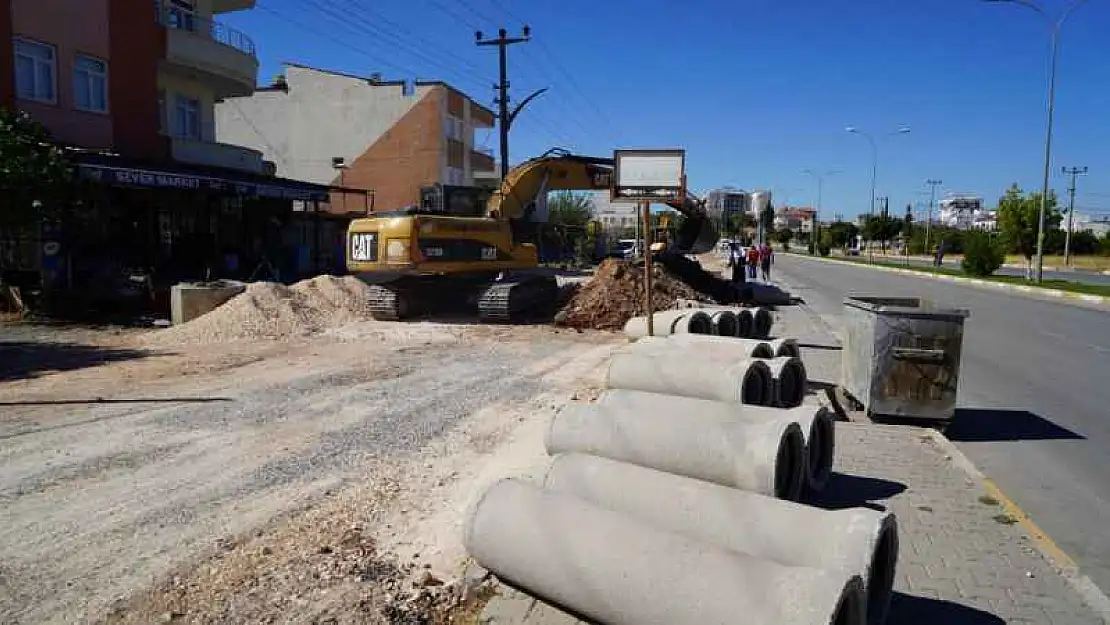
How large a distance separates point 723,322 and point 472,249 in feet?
19.8

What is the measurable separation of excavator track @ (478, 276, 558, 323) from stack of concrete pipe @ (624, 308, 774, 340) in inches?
127

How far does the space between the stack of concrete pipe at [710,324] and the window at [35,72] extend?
52.8ft

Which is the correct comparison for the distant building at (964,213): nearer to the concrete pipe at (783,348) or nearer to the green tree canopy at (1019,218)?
the green tree canopy at (1019,218)

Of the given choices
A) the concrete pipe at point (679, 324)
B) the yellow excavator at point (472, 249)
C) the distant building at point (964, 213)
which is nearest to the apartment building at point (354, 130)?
the yellow excavator at point (472, 249)

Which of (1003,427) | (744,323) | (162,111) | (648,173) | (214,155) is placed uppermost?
(162,111)

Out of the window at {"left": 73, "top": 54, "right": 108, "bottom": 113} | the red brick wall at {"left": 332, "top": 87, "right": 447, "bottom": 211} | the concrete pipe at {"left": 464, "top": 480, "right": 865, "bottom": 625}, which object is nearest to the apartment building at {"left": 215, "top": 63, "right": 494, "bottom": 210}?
the red brick wall at {"left": 332, "top": 87, "right": 447, "bottom": 211}

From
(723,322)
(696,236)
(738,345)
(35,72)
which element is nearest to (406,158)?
(35,72)

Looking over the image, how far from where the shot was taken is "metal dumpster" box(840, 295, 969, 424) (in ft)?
22.5

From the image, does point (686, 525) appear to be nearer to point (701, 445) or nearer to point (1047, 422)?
point (701, 445)

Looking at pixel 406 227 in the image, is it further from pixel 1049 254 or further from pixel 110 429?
pixel 1049 254

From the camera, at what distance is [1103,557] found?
458 cm

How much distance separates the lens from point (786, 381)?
6.56 m

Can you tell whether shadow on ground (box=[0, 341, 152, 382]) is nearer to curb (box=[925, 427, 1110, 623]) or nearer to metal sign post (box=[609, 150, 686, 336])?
metal sign post (box=[609, 150, 686, 336])

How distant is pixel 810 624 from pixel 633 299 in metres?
12.8
